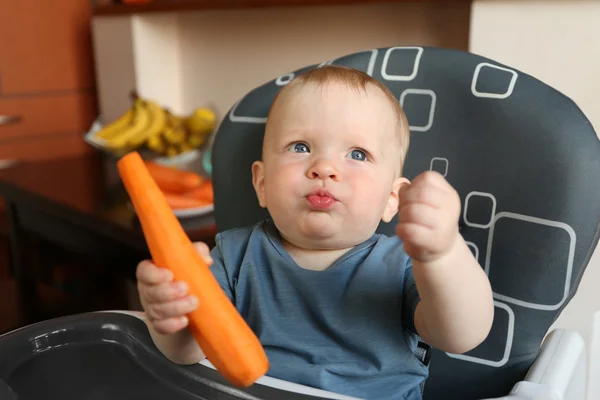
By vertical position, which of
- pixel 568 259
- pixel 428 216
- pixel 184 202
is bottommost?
pixel 184 202

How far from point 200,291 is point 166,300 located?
1.3 inches

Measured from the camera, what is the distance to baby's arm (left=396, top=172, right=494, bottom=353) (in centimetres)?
54

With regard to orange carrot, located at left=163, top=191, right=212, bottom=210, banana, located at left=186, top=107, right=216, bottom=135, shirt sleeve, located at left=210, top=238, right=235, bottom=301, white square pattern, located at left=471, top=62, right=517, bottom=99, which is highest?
white square pattern, located at left=471, top=62, right=517, bottom=99

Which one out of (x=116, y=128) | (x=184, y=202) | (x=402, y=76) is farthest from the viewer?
(x=116, y=128)

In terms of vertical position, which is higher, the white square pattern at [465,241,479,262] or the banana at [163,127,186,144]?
the white square pattern at [465,241,479,262]

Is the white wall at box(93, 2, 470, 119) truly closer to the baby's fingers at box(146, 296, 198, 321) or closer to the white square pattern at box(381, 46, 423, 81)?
the white square pattern at box(381, 46, 423, 81)

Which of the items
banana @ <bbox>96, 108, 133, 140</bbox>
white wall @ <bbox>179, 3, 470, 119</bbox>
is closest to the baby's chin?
white wall @ <bbox>179, 3, 470, 119</bbox>

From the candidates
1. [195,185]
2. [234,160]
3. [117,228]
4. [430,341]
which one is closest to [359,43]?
[195,185]

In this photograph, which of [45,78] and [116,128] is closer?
[116,128]

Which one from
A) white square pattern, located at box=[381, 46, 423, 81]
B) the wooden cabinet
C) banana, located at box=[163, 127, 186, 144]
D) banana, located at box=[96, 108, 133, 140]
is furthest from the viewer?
the wooden cabinet

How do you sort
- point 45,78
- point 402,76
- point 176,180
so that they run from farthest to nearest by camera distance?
point 45,78 → point 176,180 → point 402,76

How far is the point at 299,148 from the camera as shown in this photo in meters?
0.72

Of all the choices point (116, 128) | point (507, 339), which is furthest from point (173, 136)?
point (507, 339)

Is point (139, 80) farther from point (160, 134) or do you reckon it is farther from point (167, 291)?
point (167, 291)
